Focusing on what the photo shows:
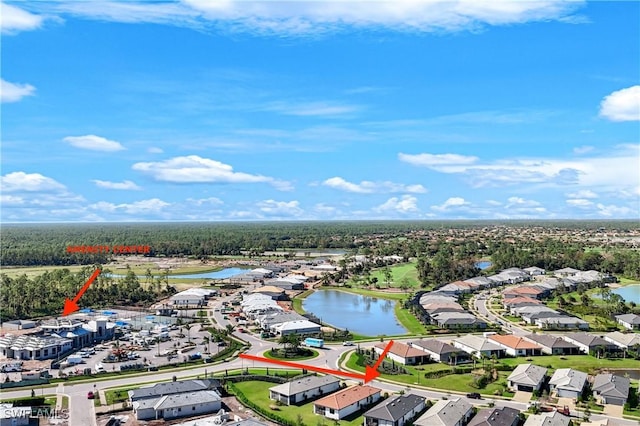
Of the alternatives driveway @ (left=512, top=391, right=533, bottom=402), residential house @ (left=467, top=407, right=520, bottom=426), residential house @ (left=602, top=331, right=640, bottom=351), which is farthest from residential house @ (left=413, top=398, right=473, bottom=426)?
residential house @ (left=602, top=331, right=640, bottom=351)

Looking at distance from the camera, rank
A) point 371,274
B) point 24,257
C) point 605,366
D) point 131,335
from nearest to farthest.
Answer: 1. point 605,366
2. point 131,335
3. point 371,274
4. point 24,257

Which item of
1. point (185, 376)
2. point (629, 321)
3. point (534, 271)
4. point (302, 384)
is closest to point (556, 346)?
point (629, 321)

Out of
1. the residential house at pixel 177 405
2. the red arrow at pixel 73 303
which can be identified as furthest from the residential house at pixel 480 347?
the red arrow at pixel 73 303

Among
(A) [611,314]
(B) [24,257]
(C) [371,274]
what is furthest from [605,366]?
(B) [24,257]

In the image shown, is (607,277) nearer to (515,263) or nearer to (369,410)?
(515,263)

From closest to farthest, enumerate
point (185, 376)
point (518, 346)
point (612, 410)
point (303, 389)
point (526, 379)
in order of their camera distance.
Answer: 1. point (612, 410)
2. point (303, 389)
3. point (526, 379)
4. point (185, 376)
5. point (518, 346)

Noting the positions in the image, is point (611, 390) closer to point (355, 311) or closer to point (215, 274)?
point (355, 311)
